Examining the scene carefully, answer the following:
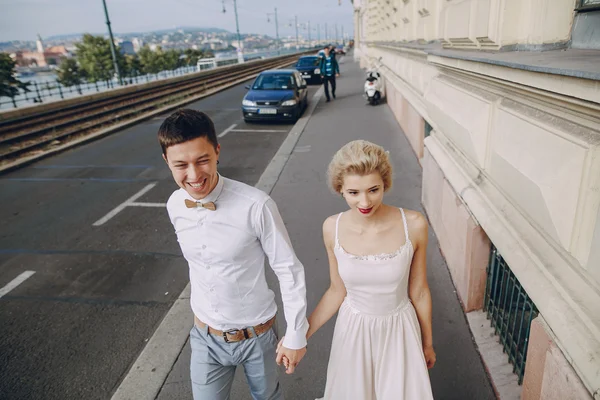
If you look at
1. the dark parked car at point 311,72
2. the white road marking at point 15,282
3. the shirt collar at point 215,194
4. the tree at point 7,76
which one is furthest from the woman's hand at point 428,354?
the tree at point 7,76

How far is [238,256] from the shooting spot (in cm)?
195

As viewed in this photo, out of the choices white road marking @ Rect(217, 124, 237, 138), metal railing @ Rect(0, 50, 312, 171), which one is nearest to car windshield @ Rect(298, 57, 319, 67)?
metal railing @ Rect(0, 50, 312, 171)

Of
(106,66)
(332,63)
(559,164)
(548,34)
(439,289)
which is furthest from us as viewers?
(106,66)

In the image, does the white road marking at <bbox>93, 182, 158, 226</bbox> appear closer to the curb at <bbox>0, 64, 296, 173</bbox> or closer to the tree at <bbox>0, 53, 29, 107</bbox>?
the curb at <bbox>0, 64, 296, 173</bbox>

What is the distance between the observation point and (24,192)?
8.06m

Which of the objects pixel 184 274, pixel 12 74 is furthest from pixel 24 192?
pixel 12 74

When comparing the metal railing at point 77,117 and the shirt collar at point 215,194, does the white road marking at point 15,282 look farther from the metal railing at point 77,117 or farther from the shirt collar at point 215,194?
the metal railing at point 77,117

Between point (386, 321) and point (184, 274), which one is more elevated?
point (386, 321)

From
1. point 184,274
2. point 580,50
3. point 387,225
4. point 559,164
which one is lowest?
point 184,274

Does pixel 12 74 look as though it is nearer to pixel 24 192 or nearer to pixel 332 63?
pixel 332 63

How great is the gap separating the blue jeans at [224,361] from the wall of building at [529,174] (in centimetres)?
131

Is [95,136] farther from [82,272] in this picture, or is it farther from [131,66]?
[131,66]

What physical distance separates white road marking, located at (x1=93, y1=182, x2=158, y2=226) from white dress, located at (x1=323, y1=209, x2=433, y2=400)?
17.5 feet

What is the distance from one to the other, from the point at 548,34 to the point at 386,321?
6.53ft
